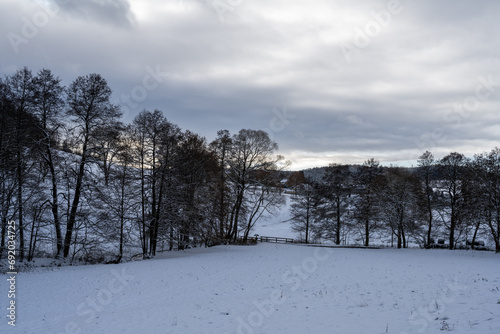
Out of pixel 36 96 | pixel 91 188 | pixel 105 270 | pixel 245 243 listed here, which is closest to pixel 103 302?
pixel 105 270

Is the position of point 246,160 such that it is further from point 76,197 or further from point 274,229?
point 274,229

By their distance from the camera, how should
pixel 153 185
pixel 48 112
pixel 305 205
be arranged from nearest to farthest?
pixel 48 112
pixel 153 185
pixel 305 205

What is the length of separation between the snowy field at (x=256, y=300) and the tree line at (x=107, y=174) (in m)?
4.63

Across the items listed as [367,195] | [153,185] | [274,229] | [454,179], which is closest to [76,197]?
[153,185]

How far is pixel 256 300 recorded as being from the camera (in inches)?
485

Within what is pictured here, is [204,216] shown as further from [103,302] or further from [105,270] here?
[103,302]

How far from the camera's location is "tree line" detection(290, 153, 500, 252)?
2791 cm

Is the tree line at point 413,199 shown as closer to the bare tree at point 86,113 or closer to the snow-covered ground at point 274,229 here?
the snow-covered ground at point 274,229

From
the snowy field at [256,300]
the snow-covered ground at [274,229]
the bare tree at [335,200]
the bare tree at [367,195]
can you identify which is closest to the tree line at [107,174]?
the snowy field at [256,300]

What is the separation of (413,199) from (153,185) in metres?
29.5

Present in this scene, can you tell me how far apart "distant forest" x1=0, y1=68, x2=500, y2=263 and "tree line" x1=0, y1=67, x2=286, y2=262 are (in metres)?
0.09

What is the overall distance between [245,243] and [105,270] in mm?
18563

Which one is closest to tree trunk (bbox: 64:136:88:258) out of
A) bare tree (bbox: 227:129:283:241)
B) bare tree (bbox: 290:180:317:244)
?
bare tree (bbox: 227:129:283:241)

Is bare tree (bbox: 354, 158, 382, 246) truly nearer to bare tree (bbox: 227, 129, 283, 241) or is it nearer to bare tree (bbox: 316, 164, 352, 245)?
bare tree (bbox: 316, 164, 352, 245)
